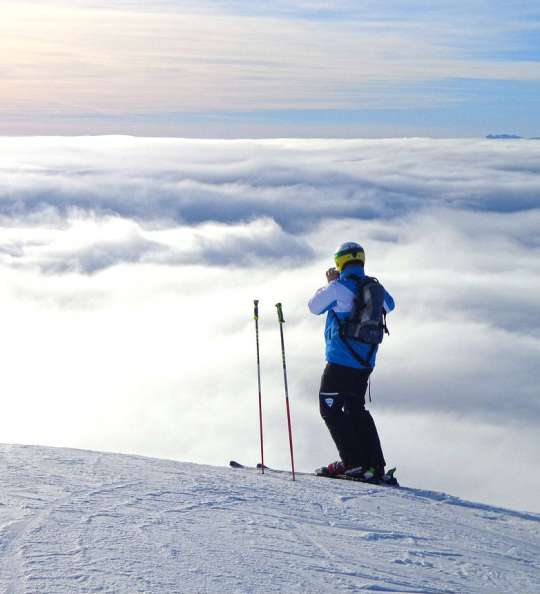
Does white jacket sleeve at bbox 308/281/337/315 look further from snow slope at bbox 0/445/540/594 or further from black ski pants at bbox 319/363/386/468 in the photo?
snow slope at bbox 0/445/540/594

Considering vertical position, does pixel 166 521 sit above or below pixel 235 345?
below

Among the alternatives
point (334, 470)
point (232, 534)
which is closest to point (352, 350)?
point (334, 470)

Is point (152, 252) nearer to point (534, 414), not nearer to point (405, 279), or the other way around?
point (405, 279)

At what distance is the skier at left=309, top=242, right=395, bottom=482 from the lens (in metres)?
6.21

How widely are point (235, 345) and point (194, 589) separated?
381 feet

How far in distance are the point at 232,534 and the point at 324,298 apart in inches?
93.8

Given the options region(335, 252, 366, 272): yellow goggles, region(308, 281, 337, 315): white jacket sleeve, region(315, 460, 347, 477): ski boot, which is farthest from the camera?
region(315, 460, 347, 477): ski boot

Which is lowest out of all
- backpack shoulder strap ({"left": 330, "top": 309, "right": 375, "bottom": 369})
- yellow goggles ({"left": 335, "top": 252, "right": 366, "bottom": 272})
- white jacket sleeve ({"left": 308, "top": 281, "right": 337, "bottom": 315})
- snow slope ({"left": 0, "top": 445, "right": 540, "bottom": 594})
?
snow slope ({"left": 0, "top": 445, "right": 540, "bottom": 594})

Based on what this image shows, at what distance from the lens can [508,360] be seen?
360ft

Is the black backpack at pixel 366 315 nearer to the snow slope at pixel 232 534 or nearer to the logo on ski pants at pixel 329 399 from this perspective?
the logo on ski pants at pixel 329 399

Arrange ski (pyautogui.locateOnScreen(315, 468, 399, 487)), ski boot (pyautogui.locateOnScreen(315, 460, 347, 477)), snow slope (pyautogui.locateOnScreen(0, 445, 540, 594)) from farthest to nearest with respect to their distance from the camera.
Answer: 1. ski boot (pyautogui.locateOnScreen(315, 460, 347, 477))
2. ski (pyautogui.locateOnScreen(315, 468, 399, 487))
3. snow slope (pyautogui.locateOnScreen(0, 445, 540, 594))

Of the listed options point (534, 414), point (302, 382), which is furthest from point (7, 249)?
point (534, 414)

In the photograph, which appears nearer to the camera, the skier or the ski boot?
the skier

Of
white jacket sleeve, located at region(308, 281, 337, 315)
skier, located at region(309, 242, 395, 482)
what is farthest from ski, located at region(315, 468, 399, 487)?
white jacket sleeve, located at region(308, 281, 337, 315)
